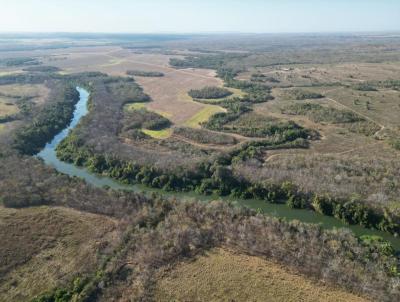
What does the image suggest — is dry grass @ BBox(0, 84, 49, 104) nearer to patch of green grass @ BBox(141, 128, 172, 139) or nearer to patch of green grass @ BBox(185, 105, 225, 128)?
patch of green grass @ BBox(141, 128, 172, 139)

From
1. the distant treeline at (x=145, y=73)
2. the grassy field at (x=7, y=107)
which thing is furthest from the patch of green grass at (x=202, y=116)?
the distant treeline at (x=145, y=73)

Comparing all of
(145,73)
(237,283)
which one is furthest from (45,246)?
(145,73)

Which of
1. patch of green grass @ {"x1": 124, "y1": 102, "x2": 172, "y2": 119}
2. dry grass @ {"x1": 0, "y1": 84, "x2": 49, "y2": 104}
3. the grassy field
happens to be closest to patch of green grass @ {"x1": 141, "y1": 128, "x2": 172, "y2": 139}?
patch of green grass @ {"x1": 124, "y1": 102, "x2": 172, "y2": 119}

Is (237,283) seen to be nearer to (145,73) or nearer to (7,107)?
(7,107)

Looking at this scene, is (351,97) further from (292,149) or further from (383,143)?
(292,149)

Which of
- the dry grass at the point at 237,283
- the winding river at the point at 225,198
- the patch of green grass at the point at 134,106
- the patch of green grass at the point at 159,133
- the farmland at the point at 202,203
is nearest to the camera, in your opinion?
the dry grass at the point at 237,283

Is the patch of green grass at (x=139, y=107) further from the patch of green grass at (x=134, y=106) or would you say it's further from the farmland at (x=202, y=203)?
the farmland at (x=202, y=203)
